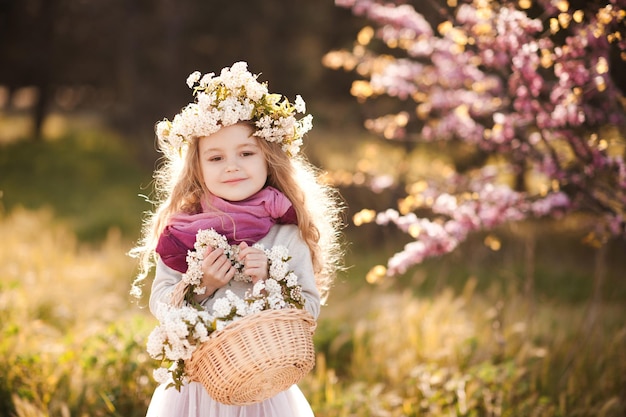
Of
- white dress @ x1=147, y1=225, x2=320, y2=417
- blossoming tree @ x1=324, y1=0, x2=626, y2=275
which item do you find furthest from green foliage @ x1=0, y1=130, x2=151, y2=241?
white dress @ x1=147, y1=225, x2=320, y2=417

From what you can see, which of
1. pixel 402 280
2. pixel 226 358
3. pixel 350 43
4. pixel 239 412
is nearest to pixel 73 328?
pixel 239 412

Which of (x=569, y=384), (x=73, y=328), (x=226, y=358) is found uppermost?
(x=73, y=328)

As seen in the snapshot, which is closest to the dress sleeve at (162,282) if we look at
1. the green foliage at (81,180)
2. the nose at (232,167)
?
the nose at (232,167)

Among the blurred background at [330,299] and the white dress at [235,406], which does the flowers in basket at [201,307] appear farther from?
the blurred background at [330,299]

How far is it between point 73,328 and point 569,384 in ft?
10.2

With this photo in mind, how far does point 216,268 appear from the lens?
2365 millimetres

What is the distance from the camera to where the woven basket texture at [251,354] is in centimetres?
213

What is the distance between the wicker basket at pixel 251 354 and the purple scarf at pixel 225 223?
0.42 m

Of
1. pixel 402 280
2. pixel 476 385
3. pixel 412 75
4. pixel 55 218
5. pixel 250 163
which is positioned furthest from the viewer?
pixel 55 218

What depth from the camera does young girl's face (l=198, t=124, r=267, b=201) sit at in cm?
251

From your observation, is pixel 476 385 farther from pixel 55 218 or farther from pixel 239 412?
pixel 55 218

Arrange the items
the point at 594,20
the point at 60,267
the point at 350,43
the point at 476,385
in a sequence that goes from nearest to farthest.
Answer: the point at 594,20, the point at 476,385, the point at 60,267, the point at 350,43

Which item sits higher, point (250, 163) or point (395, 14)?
point (395, 14)

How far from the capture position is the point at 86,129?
49.5 ft
